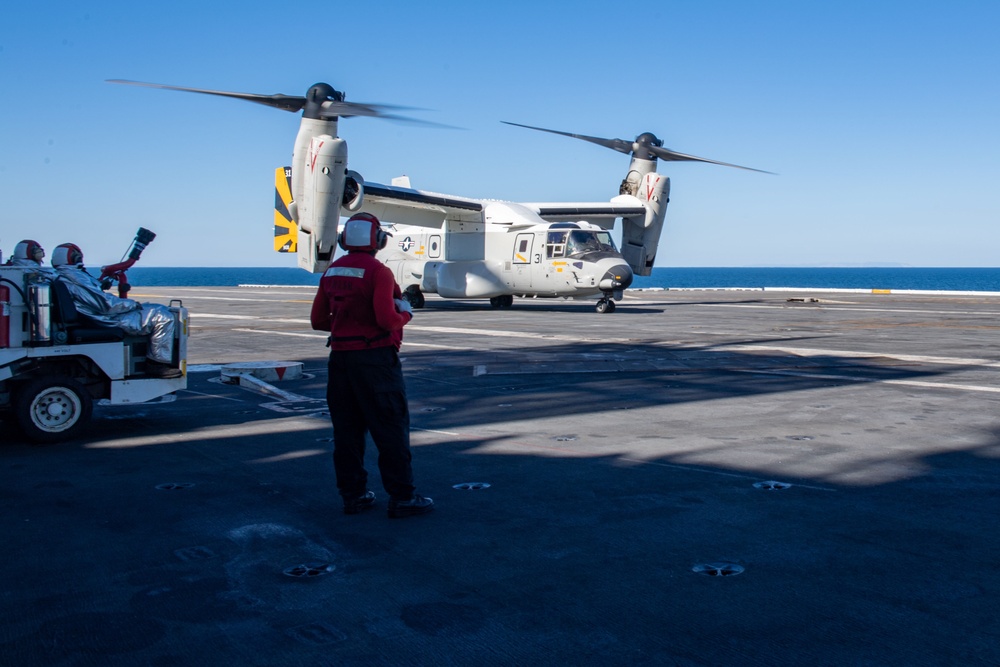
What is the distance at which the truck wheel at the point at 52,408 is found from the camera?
23.0ft

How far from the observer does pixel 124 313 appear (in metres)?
7.68

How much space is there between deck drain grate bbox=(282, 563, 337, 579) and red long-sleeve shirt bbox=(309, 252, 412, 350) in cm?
141

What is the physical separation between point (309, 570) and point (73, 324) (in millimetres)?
4394

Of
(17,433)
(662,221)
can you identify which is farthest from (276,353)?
(662,221)

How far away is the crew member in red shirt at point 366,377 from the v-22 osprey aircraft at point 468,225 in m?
15.1

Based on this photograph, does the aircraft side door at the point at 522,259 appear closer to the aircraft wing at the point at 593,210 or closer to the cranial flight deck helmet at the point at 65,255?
the aircraft wing at the point at 593,210

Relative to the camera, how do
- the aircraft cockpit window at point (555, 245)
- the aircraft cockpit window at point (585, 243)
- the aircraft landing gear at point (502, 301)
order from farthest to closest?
the aircraft landing gear at point (502, 301) → the aircraft cockpit window at point (555, 245) → the aircraft cockpit window at point (585, 243)

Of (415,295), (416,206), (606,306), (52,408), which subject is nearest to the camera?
(52,408)

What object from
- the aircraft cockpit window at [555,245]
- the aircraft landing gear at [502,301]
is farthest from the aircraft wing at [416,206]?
the aircraft landing gear at [502,301]

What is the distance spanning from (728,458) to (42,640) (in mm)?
4569

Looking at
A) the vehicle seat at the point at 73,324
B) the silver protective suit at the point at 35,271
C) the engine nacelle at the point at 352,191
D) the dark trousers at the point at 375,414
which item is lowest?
the dark trousers at the point at 375,414

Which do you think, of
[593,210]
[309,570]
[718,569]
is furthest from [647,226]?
[309,570]

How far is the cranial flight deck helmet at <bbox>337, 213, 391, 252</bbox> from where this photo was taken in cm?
527

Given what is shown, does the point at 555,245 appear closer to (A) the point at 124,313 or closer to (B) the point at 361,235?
(A) the point at 124,313
